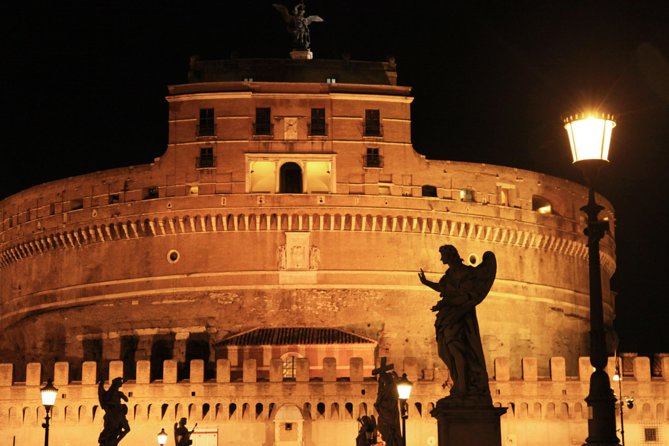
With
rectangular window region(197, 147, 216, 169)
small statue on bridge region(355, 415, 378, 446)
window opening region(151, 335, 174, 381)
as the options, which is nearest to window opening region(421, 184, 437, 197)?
rectangular window region(197, 147, 216, 169)

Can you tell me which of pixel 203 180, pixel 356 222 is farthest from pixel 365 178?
pixel 203 180

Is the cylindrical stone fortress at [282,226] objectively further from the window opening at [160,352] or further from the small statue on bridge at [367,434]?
the small statue on bridge at [367,434]

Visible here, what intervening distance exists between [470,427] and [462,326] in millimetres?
1143

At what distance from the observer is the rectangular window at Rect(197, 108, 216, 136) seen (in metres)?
53.9

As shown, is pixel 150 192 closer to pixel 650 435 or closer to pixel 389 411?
pixel 650 435

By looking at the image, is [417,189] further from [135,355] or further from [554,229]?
[135,355]

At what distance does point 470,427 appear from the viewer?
43.8ft

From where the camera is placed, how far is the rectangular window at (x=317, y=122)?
54.0 metres

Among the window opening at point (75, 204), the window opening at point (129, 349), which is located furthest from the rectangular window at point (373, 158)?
the window opening at point (75, 204)

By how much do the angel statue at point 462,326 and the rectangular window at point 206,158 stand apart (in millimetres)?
40501

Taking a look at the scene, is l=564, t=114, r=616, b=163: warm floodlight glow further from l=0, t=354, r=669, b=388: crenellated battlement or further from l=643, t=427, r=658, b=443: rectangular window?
l=643, t=427, r=658, b=443: rectangular window

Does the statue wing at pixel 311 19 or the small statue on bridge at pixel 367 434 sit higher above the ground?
the statue wing at pixel 311 19

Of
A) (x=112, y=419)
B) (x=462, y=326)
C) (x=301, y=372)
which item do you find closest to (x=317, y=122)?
(x=301, y=372)

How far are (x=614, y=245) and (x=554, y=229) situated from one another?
8.73 meters
